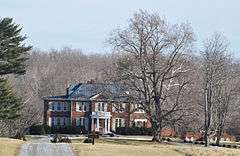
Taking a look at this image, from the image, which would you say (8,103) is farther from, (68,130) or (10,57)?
(68,130)

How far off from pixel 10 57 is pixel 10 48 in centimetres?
95

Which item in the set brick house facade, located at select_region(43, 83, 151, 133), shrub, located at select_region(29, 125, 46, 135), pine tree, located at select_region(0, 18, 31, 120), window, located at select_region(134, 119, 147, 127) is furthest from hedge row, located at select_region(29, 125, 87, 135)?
pine tree, located at select_region(0, 18, 31, 120)

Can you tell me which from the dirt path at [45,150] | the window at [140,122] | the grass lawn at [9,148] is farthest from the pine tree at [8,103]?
the window at [140,122]

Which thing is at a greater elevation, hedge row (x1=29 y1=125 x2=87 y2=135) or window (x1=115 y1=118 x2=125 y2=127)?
window (x1=115 y1=118 x2=125 y2=127)

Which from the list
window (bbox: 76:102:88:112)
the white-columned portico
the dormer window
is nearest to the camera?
the white-columned portico

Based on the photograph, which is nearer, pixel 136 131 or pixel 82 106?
pixel 136 131

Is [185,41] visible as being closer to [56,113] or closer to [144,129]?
[144,129]

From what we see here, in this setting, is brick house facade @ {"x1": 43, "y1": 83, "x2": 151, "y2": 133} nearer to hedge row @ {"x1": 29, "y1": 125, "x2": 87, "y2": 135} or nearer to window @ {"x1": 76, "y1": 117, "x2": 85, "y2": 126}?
window @ {"x1": 76, "y1": 117, "x2": 85, "y2": 126}

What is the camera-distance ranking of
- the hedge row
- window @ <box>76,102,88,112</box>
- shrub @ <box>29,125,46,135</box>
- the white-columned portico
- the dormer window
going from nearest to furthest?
shrub @ <box>29,125,46,135</box>
the hedge row
the white-columned portico
the dormer window
window @ <box>76,102,88,112</box>

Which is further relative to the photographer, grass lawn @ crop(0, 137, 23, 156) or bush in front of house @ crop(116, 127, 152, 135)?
bush in front of house @ crop(116, 127, 152, 135)

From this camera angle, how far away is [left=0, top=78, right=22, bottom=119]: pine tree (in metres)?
65.2

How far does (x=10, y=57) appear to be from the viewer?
67.9m

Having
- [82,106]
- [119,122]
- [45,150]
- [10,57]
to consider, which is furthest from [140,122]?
[45,150]

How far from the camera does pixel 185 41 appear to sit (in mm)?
68062
